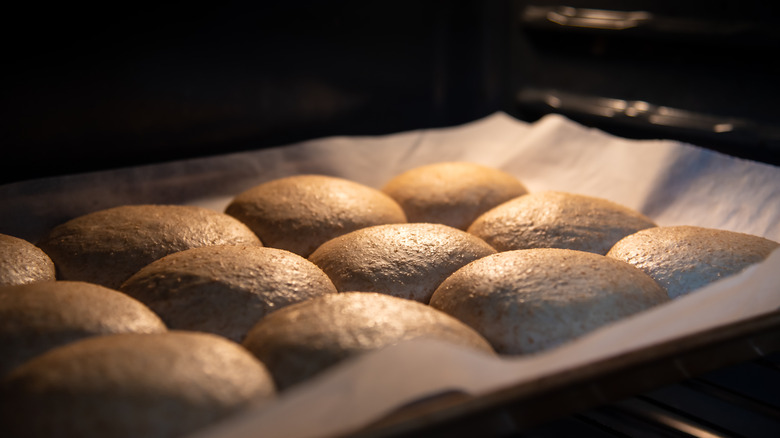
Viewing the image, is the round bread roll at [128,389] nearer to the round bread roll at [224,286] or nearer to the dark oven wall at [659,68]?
the round bread roll at [224,286]

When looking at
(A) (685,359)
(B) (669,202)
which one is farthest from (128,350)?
(B) (669,202)

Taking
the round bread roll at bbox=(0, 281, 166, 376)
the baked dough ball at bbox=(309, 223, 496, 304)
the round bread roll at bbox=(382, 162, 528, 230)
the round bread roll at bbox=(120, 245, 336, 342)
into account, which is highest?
the round bread roll at bbox=(0, 281, 166, 376)

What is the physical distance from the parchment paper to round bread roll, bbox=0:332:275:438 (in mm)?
111

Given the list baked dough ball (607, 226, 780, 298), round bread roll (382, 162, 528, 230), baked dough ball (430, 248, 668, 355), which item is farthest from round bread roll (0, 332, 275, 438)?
round bread roll (382, 162, 528, 230)

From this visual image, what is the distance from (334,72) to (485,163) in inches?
20.1

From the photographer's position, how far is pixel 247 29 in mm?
1831

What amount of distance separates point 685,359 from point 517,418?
0.89ft

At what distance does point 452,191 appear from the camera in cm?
175

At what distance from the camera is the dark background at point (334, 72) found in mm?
1562

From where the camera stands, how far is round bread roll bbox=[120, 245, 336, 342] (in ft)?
3.63

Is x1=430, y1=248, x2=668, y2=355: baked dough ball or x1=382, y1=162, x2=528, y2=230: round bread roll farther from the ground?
x1=430, y1=248, x2=668, y2=355: baked dough ball

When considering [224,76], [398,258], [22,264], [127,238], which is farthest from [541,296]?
[224,76]

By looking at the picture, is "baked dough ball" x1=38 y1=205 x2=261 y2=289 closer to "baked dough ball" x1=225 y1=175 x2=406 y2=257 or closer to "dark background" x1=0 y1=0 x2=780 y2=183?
"baked dough ball" x1=225 y1=175 x2=406 y2=257

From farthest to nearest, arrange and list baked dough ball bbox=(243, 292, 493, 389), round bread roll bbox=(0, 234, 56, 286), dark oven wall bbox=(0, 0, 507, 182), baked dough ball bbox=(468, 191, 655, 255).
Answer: dark oven wall bbox=(0, 0, 507, 182), baked dough ball bbox=(468, 191, 655, 255), round bread roll bbox=(0, 234, 56, 286), baked dough ball bbox=(243, 292, 493, 389)
